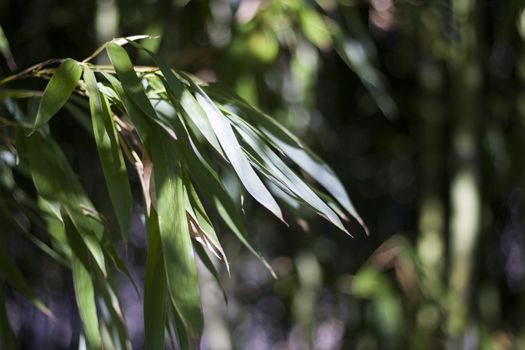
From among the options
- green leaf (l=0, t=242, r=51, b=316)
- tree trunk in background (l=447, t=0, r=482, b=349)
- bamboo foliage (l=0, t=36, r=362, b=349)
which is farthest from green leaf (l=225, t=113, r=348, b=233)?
tree trunk in background (l=447, t=0, r=482, b=349)

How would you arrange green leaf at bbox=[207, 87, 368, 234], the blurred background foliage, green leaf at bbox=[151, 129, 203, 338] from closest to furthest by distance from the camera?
green leaf at bbox=[151, 129, 203, 338] → green leaf at bbox=[207, 87, 368, 234] → the blurred background foliage

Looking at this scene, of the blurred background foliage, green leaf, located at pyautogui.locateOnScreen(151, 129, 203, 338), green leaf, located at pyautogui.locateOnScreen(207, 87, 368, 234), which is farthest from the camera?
the blurred background foliage

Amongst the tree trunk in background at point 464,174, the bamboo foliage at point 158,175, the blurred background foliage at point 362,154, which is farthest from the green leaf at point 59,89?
the tree trunk in background at point 464,174

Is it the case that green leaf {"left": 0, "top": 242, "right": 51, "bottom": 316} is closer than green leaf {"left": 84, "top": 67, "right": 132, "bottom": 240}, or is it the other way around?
green leaf {"left": 84, "top": 67, "right": 132, "bottom": 240}

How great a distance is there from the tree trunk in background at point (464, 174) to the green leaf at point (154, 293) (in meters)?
0.57

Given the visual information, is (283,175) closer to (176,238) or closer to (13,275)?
(176,238)

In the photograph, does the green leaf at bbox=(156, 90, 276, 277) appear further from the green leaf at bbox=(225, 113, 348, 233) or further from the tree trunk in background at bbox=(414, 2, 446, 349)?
the tree trunk in background at bbox=(414, 2, 446, 349)

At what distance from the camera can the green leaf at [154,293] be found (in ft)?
1.82

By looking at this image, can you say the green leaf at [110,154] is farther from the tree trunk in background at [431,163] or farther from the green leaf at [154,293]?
→ the tree trunk in background at [431,163]

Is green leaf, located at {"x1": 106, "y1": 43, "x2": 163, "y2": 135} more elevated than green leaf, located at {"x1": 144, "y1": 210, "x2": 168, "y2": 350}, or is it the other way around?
green leaf, located at {"x1": 106, "y1": 43, "x2": 163, "y2": 135}

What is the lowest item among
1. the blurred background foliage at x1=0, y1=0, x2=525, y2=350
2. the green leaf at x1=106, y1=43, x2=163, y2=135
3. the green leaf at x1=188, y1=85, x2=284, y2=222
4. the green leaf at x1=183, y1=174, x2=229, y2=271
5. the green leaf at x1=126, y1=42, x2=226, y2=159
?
the blurred background foliage at x1=0, y1=0, x2=525, y2=350

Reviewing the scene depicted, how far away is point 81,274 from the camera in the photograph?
25.1 inches

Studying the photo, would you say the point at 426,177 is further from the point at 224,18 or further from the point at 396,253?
the point at 224,18

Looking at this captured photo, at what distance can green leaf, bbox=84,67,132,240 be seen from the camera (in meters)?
0.57
